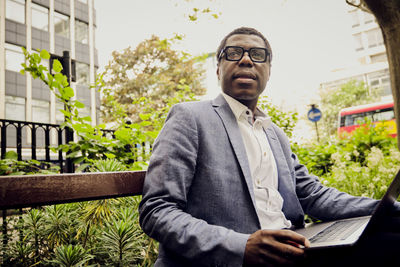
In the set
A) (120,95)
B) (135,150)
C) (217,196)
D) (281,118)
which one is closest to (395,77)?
(281,118)

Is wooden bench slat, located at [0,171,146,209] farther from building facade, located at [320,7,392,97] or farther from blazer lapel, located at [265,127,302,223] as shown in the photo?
building facade, located at [320,7,392,97]

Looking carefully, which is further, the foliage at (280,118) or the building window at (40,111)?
the building window at (40,111)

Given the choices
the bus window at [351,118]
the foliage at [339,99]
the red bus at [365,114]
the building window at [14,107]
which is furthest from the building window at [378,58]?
the building window at [14,107]

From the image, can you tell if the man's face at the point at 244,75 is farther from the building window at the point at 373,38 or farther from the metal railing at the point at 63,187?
the building window at the point at 373,38

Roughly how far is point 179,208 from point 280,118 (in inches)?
193

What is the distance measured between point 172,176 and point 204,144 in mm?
290

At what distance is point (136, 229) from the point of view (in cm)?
215

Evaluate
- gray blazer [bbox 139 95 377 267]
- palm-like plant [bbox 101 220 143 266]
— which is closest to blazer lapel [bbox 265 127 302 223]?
gray blazer [bbox 139 95 377 267]

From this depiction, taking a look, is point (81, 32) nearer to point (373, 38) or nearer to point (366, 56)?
point (366, 56)

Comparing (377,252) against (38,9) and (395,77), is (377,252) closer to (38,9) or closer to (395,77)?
(395,77)

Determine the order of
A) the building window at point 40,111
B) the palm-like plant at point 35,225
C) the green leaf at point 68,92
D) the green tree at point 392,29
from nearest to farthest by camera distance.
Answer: the palm-like plant at point 35,225 < the green leaf at point 68,92 < the green tree at point 392,29 < the building window at point 40,111

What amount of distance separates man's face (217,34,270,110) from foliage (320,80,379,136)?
36.0 metres

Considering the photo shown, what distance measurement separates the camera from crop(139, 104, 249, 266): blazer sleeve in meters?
1.14

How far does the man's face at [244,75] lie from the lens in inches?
76.0
